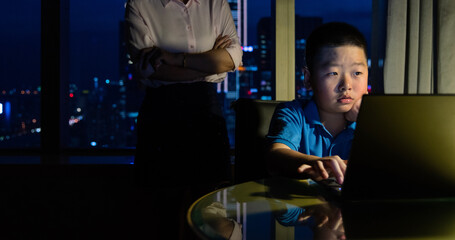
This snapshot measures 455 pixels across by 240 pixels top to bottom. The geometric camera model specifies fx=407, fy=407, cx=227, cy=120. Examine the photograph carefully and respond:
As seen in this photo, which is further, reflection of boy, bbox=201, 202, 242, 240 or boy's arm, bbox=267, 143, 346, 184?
boy's arm, bbox=267, 143, 346, 184

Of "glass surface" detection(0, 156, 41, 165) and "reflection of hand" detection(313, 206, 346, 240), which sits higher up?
"reflection of hand" detection(313, 206, 346, 240)

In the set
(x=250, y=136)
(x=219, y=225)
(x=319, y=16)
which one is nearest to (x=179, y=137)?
(x=250, y=136)

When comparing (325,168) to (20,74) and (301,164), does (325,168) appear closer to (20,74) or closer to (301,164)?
(301,164)

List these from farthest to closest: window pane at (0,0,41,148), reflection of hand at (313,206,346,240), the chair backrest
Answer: window pane at (0,0,41,148)
the chair backrest
reflection of hand at (313,206,346,240)

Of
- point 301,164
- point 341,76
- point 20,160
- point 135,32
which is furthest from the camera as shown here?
point 20,160

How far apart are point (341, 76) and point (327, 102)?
88 mm

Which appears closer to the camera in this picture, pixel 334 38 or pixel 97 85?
pixel 334 38

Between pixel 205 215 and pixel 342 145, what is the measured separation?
2.14ft

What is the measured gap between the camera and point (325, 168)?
925mm

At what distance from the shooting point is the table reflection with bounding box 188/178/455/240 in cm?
64

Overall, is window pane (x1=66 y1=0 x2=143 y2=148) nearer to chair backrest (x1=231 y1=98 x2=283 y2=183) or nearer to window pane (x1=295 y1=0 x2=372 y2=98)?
window pane (x1=295 y1=0 x2=372 y2=98)

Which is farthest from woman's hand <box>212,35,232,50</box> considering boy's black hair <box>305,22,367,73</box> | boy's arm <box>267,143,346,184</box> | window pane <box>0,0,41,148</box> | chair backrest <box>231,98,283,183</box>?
window pane <box>0,0,41,148</box>

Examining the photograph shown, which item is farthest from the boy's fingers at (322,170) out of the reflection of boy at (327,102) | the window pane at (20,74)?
the window pane at (20,74)

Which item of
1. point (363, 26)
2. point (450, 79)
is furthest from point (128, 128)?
point (450, 79)
